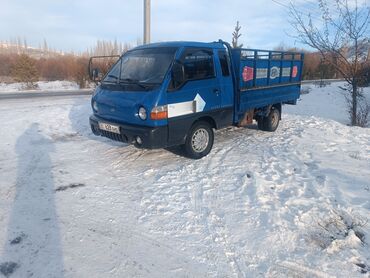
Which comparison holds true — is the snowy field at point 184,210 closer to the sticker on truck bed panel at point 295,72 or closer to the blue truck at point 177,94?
the blue truck at point 177,94

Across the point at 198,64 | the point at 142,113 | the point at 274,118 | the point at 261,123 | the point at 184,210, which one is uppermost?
the point at 198,64

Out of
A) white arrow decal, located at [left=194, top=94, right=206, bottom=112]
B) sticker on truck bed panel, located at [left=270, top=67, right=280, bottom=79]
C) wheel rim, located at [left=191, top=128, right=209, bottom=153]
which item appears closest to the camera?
white arrow decal, located at [left=194, top=94, right=206, bottom=112]

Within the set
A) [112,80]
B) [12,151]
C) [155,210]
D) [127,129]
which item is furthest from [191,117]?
[12,151]

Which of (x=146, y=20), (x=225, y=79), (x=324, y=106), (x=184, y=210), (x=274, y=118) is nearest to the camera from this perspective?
(x=184, y=210)

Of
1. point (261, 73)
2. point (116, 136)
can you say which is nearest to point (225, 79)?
point (261, 73)

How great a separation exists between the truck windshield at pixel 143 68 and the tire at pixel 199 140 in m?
1.21

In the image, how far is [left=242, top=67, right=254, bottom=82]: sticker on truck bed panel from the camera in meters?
6.82

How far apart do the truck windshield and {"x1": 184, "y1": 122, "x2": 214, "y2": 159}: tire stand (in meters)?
1.21

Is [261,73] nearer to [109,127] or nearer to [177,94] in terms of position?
[177,94]

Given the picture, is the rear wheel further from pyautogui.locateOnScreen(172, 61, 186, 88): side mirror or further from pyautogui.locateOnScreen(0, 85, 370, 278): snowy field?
pyautogui.locateOnScreen(172, 61, 186, 88): side mirror

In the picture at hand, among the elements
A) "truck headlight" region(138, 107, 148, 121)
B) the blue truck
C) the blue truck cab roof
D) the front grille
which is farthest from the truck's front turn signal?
the blue truck cab roof

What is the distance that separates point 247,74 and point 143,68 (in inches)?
98.5

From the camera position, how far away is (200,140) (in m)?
6.10

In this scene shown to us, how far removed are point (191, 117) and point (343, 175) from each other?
283cm
